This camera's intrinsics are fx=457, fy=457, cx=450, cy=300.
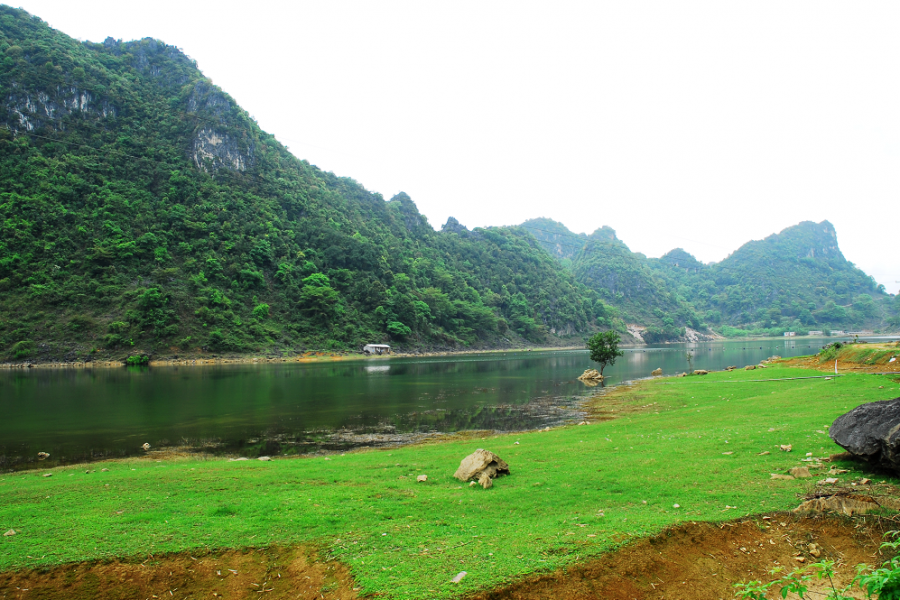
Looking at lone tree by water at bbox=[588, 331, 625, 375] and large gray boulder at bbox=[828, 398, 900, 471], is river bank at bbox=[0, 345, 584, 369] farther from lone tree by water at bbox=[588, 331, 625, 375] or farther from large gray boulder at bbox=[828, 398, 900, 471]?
large gray boulder at bbox=[828, 398, 900, 471]

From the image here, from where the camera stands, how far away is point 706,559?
655cm

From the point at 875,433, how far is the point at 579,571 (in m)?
6.41

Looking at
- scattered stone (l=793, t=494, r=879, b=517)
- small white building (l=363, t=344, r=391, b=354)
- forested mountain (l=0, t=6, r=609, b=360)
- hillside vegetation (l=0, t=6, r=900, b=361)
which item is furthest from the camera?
small white building (l=363, t=344, r=391, b=354)

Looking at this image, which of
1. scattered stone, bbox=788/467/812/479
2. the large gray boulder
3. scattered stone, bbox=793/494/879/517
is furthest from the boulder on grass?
the large gray boulder

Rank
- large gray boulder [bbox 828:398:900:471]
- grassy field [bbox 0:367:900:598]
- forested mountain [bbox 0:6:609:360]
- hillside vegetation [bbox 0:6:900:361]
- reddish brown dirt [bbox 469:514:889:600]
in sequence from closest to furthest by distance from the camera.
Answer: reddish brown dirt [bbox 469:514:889:600] < grassy field [bbox 0:367:900:598] < large gray boulder [bbox 828:398:900:471] < hillside vegetation [bbox 0:6:900:361] < forested mountain [bbox 0:6:609:360]

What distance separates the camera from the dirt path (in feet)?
19.3

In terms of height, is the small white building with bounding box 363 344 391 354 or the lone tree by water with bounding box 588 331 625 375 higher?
the lone tree by water with bounding box 588 331 625 375

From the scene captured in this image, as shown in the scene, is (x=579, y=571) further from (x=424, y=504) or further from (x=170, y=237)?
(x=170, y=237)

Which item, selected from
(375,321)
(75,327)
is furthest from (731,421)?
(375,321)

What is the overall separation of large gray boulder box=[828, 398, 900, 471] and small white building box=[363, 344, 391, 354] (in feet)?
308

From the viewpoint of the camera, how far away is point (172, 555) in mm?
6883

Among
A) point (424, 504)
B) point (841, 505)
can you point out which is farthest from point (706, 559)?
point (424, 504)

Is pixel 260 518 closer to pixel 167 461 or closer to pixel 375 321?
pixel 167 461

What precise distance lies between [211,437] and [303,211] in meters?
119
